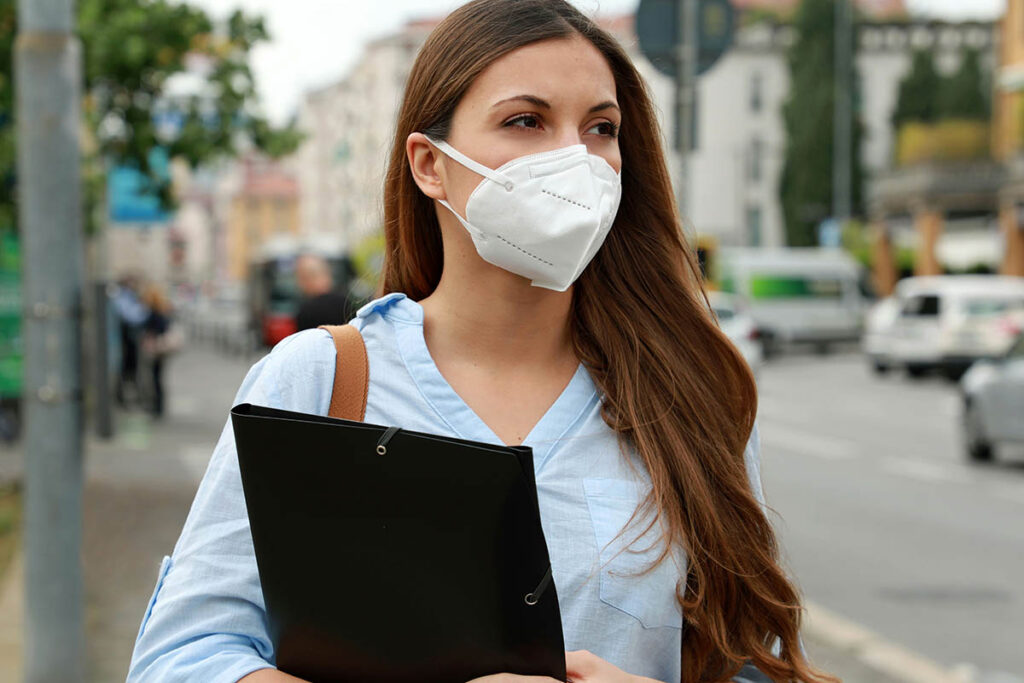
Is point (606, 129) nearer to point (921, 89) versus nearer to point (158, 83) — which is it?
point (158, 83)

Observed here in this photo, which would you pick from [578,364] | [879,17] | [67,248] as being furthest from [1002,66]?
[578,364]

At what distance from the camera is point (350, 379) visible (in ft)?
6.47

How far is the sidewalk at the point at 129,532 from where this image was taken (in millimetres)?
6555

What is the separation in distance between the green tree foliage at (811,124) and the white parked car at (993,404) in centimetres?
5518

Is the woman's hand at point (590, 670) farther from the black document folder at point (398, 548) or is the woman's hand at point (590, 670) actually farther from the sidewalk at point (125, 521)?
the sidewalk at point (125, 521)

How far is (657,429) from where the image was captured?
6.83 ft

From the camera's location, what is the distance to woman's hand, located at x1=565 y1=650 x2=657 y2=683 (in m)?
1.81

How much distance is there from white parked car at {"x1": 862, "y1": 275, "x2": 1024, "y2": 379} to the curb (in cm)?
1922

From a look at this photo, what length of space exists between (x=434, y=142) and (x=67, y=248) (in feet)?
13.1

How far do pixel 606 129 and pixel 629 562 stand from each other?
2.04ft

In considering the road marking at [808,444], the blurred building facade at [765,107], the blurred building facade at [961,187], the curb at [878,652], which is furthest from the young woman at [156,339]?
the blurred building facade at [765,107]

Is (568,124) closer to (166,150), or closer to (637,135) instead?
(637,135)

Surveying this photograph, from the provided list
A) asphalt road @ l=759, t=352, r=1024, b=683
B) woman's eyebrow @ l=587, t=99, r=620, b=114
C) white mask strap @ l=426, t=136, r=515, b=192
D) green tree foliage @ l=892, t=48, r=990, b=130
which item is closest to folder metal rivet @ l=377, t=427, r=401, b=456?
white mask strap @ l=426, t=136, r=515, b=192

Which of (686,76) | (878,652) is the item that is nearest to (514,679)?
(686,76)
